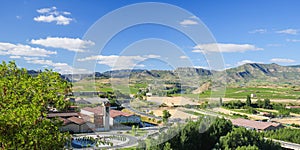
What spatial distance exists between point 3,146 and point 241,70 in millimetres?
113985

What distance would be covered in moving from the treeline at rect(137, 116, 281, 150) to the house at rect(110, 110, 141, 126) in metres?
6.54

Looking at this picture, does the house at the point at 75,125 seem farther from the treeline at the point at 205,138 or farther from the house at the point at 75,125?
the treeline at the point at 205,138

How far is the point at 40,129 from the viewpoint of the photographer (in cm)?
284

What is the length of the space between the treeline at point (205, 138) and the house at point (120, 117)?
6535mm

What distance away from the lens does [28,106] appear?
2916 mm

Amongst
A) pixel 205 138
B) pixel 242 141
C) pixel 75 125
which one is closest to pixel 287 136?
pixel 242 141

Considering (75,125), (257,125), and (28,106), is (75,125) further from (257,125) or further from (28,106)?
(28,106)

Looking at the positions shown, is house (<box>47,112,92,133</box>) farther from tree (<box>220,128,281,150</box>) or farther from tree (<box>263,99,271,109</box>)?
tree (<box>263,99,271,109</box>)

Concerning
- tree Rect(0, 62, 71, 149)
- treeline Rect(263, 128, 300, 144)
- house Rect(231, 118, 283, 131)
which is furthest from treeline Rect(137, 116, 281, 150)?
house Rect(231, 118, 283, 131)

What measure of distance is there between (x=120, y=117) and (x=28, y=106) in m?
13.0

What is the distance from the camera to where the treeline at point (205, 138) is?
768cm

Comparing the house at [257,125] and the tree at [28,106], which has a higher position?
the tree at [28,106]

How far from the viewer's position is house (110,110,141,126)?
15234mm

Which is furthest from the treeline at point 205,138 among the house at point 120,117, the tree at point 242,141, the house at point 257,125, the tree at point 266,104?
the tree at point 266,104
